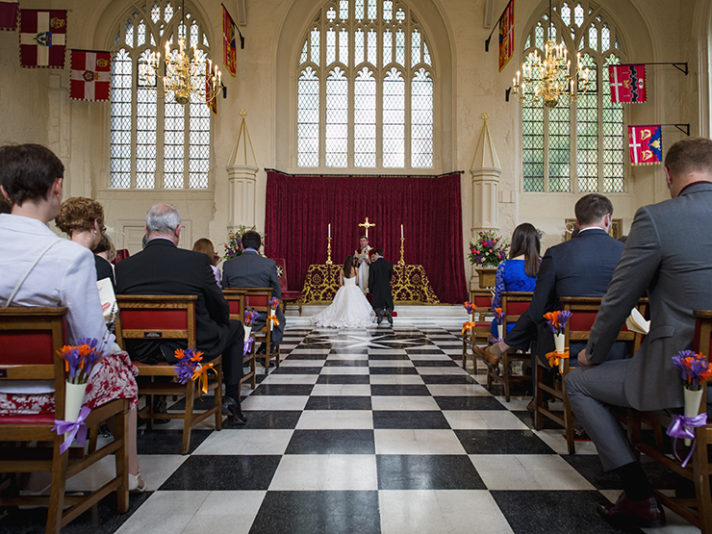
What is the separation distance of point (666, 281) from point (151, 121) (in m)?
13.1

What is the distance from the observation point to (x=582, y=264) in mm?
2764

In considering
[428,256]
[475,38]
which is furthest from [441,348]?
[475,38]

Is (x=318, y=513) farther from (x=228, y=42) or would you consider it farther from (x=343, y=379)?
(x=228, y=42)

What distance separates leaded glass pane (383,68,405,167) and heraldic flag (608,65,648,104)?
507 cm

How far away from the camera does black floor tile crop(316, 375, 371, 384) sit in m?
4.18

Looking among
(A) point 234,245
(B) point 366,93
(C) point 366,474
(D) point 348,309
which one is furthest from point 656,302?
(B) point 366,93

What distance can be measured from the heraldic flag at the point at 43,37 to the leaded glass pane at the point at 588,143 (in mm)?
12418

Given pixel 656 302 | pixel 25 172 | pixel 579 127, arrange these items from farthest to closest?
pixel 579 127 → pixel 656 302 → pixel 25 172

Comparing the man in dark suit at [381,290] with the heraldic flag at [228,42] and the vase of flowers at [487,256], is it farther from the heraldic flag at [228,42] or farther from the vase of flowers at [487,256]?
the heraldic flag at [228,42]

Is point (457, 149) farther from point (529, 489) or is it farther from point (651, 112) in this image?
point (529, 489)

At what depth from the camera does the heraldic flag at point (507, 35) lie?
9328 millimetres

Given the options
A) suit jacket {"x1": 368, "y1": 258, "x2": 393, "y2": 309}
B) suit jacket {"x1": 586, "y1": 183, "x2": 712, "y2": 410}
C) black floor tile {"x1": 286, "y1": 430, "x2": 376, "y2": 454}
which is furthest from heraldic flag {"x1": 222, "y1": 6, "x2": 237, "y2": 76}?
suit jacket {"x1": 586, "y1": 183, "x2": 712, "y2": 410}

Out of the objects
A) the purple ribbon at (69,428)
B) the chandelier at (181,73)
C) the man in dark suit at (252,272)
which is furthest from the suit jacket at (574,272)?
the chandelier at (181,73)

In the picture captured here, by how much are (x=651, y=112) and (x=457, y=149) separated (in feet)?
16.4
